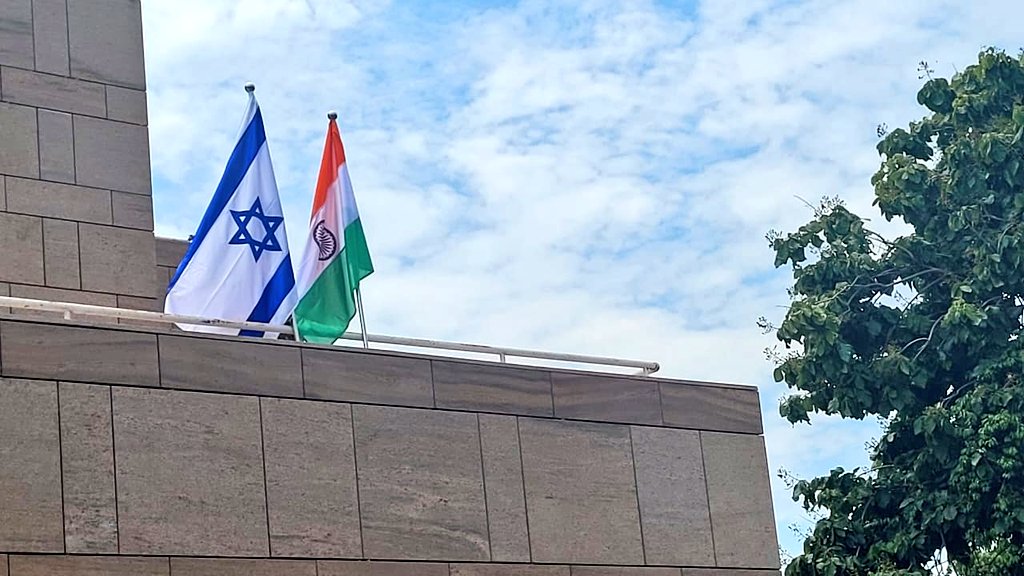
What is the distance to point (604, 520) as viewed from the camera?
1148 centimetres

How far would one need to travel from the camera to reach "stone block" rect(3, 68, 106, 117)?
11.9 meters

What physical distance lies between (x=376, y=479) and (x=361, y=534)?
1.27 ft

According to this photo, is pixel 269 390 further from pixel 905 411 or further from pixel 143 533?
pixel 905 411

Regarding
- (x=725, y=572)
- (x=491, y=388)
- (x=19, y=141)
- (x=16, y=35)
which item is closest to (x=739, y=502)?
(x=725, y=572)

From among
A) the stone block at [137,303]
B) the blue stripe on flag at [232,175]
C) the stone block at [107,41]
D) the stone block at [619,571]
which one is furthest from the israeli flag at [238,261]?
the stone block at [619,571]

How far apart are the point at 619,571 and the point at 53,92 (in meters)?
5.38

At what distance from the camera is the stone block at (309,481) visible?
10.1 meters

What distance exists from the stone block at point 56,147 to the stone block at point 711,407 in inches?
182

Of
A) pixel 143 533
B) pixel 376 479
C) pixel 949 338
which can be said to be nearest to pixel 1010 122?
pixel 949 338

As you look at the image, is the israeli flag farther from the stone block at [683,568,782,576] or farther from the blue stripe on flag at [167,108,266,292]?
the stone block at [683,568,782,576]

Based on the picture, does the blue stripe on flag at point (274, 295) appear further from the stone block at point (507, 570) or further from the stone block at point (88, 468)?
the stone block at point (507, 570)

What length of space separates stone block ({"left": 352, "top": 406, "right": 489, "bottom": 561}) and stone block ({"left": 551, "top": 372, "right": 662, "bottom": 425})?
0.85 metres

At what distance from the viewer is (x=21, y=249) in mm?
11445

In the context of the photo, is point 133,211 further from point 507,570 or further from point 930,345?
point 930,345
